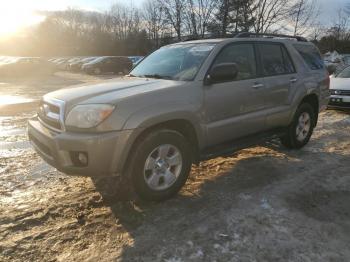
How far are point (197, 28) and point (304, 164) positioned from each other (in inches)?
1846

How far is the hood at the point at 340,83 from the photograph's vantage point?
10867mm

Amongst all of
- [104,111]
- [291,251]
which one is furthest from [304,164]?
[104,111]

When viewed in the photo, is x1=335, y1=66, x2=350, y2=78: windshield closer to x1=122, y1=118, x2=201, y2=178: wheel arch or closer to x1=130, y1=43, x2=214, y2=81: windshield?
x1=130, y1=43, x2=214, y2=81: windshield

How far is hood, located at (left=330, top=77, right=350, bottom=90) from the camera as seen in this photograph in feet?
35.7

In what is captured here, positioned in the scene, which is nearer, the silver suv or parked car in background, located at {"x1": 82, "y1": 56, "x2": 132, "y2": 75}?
the silver suv

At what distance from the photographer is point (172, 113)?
4312 mm

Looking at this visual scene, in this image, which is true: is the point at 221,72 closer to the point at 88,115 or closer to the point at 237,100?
the point at 237,100

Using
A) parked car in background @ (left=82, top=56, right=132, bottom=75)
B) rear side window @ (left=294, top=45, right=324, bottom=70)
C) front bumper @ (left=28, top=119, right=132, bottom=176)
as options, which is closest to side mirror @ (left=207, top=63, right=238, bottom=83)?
front bumper @ (left=28, top=119, right=132, bottom=176)

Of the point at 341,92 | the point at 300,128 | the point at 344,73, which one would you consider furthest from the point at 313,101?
the point at 344,73

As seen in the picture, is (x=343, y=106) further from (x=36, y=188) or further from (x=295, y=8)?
(x=295, y=8)

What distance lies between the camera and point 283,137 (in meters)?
6.56

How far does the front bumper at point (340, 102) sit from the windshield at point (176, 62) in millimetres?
6798

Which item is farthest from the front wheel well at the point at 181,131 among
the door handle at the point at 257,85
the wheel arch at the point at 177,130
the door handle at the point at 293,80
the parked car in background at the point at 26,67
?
the parked car in background at the point at 26,67

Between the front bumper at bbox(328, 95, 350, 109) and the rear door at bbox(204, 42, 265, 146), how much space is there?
6.05 m
